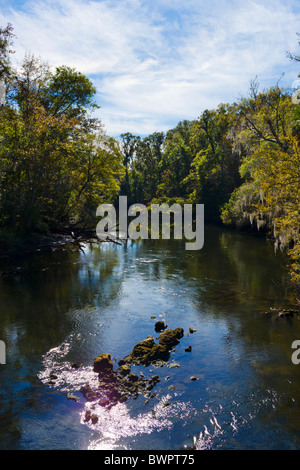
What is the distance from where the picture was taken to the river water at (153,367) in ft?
21.5

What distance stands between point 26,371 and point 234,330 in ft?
22.0

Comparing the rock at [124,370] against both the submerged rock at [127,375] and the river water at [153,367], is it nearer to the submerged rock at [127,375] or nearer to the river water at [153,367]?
the submerged rock at [127,375]

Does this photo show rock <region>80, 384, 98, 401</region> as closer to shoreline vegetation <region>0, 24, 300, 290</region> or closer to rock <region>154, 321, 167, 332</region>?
rock <region>154, 321, 167, 332</region>

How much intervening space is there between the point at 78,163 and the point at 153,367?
2589 centimetres

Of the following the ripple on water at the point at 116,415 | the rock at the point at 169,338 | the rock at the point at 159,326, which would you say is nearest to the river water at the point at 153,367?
the ripple on water at the point at 116,415

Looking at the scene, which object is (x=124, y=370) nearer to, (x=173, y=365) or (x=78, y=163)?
(x=173, y=365)

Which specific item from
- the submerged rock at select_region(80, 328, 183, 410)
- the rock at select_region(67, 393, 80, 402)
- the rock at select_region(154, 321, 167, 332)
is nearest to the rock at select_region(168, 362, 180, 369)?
the submerged rock at select_region(80, 328, 183, 410)

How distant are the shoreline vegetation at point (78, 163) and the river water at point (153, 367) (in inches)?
137

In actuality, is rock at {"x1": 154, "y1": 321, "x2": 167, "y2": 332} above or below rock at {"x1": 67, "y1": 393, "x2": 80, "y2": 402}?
above

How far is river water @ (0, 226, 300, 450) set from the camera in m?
6.55

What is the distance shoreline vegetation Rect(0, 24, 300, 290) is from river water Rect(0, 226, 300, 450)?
348cm

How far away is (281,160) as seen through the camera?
14359mm

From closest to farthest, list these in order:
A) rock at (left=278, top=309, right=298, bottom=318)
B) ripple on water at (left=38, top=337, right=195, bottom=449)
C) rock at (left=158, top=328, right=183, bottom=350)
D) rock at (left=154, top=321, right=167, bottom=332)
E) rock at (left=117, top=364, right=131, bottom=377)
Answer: ripple on water at (left=38, top=337, right=195, bottom=449), rock at (left=117, top=364, right=131, bottom=377), rock at (left=158, top=328, right=183, bottom=350), rock at (left=154, top=321, right=167, bottom=332), rock at (left=278, top=309, right=298, bottom=318)
